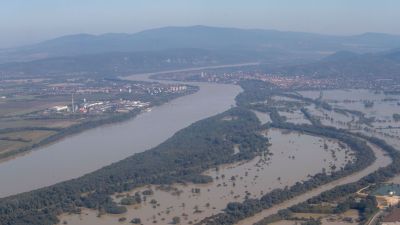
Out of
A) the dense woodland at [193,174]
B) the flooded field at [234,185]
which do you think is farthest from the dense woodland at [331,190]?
the flooded field at [234,185]

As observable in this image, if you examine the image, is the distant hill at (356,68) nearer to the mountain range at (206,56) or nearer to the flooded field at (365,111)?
the mountain range at (206,56)

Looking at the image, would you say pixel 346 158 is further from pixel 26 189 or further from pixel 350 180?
pixel 26 189

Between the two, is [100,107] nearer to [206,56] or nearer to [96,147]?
[96,147]

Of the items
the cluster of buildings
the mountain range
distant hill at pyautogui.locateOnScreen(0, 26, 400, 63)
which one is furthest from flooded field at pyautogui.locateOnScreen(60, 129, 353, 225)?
distant hill at pyautogui.locateOnScreen(0, 26, 400, 63)

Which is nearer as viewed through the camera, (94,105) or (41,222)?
(41,222)

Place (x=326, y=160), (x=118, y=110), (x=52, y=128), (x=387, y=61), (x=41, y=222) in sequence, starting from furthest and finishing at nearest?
1. (x=387, y=61)
2. (x=118, y=110)
3. (x=52, y=128)
4. (x=326, y=160)
5. (x=41, y=222)

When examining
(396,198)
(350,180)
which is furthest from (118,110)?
(396,198)

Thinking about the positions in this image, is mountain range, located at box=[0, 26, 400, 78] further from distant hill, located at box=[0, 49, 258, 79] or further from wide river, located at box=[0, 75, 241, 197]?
wide river, located at box=[0, 75, 241, 197]

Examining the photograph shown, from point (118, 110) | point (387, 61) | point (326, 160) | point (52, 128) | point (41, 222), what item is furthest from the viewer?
point (387, 61)
